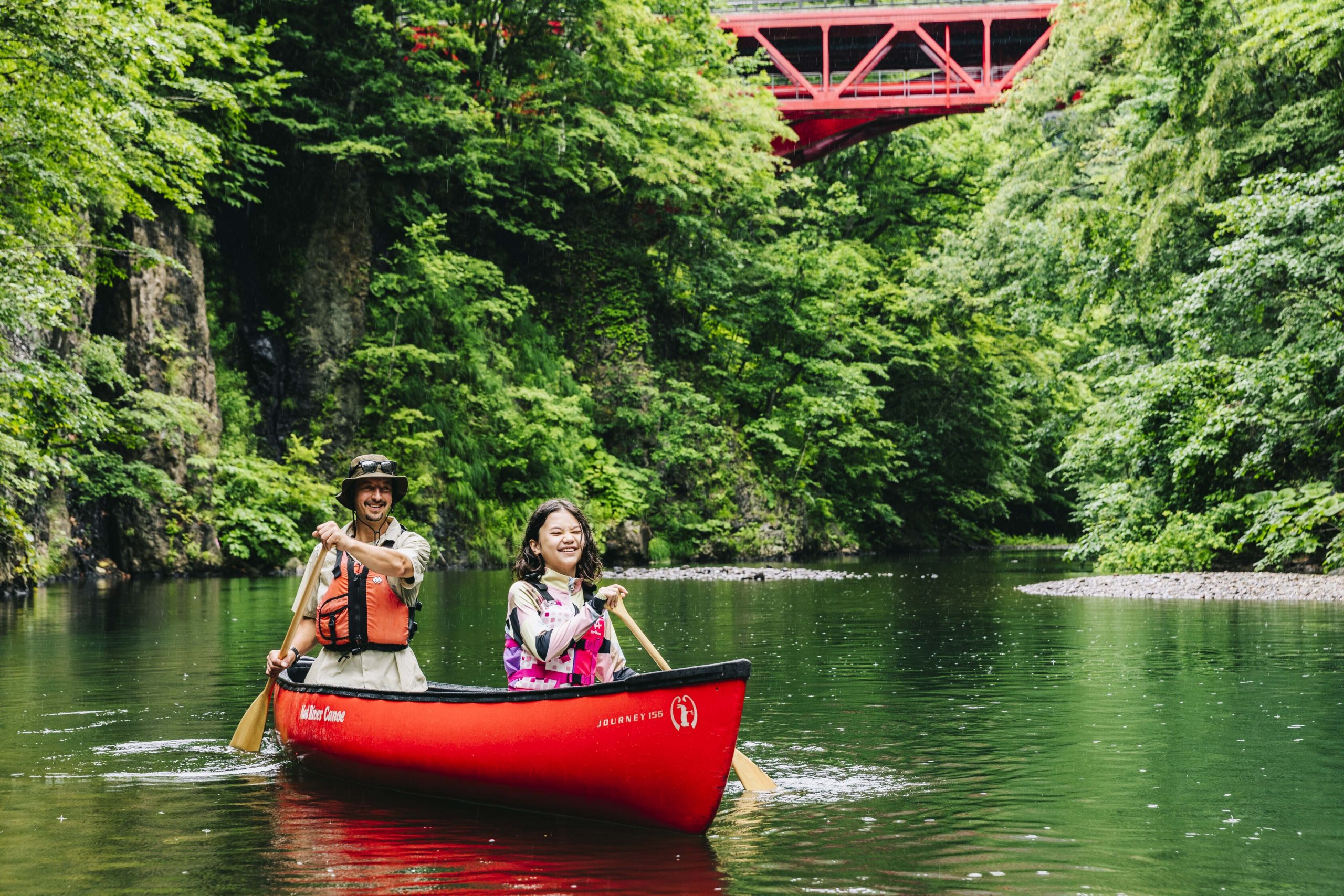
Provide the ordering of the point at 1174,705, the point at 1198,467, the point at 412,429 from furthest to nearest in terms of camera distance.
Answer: the point at 412,429
the point at 1198,467
the point at 1174,705

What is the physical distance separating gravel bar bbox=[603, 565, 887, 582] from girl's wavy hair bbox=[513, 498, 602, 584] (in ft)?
58.9

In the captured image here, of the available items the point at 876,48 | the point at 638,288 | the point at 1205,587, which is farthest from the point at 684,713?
the point at 876,48

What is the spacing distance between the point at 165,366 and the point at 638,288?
1321cm

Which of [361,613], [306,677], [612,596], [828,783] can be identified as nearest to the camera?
[612,596]

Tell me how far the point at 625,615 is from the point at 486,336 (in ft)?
84.5

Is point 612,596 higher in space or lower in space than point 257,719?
higher

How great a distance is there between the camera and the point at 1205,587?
17.9 meters

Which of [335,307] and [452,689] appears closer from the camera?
[452,689]

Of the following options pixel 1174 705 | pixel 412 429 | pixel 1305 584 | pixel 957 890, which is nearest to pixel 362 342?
pixel 412 429

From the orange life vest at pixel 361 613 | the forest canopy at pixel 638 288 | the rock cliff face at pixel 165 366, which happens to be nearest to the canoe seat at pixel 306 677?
the orange life vest at pixel 361 613

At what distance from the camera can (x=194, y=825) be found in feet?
18.7

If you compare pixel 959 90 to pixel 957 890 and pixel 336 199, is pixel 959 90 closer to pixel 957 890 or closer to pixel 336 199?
pixel 336 199

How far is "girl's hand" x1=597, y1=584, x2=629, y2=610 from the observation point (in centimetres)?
563

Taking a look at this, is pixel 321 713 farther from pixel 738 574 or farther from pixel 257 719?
pixel 738 574
